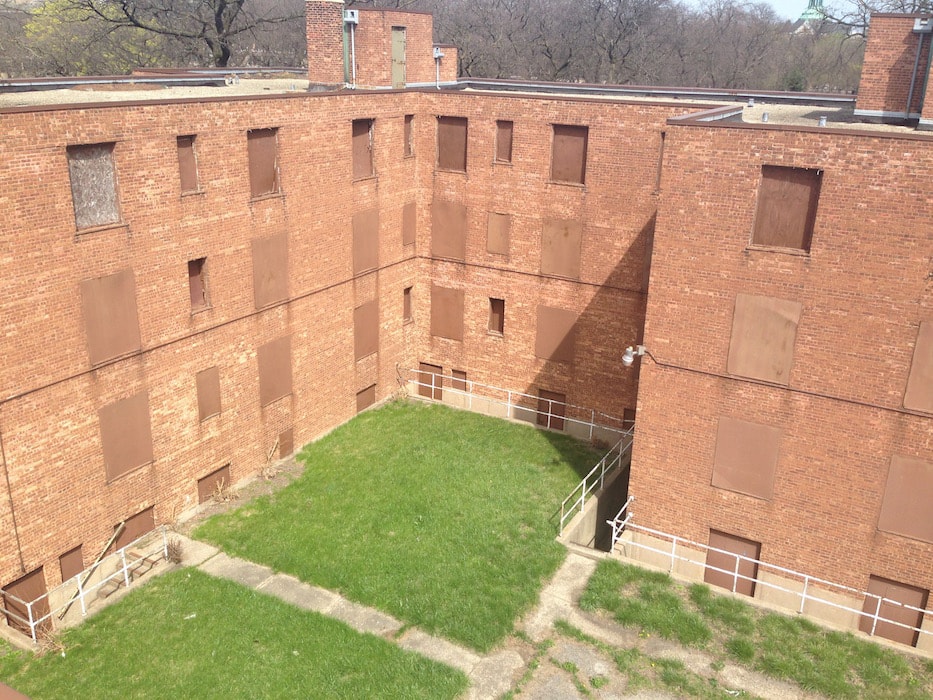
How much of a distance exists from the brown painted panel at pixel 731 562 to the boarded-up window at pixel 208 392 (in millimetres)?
11356

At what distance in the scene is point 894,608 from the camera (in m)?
15.6

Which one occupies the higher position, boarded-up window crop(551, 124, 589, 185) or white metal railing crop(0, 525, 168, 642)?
boarded-up window crop(551, 124, 589, 185)

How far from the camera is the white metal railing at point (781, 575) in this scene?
1526cm

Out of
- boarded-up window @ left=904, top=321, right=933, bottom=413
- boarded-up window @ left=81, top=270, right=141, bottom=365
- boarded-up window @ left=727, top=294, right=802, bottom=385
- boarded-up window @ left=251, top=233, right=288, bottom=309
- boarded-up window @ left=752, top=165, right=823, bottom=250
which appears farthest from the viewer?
boarded-up window @ left=251, top=233, right=288, bottom=309

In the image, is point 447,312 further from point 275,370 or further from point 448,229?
point 275,370

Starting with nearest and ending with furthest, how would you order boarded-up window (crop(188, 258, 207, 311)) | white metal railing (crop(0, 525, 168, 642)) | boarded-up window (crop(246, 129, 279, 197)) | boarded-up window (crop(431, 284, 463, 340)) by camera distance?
1. white metal railing (crop(0, 525, 168, 642))
2. boarded-up window (crop(188, 258, 207, 311))
3. boarded-up window (crop(246, 129, 279, 197))
4. boarded-up window (crop(431, 284, 463, 340))

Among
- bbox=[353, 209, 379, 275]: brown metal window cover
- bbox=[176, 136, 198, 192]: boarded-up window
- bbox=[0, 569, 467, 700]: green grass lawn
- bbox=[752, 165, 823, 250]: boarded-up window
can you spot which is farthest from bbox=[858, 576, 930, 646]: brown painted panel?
bbox=[176, 136, 198, 192]: boarded-up window

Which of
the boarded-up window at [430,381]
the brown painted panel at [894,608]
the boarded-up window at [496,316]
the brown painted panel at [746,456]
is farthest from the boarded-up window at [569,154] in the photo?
the brown painted panel at [894,608]

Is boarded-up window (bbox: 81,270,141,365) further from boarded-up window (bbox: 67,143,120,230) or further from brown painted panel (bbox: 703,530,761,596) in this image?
brown painted panel (bbox: 703,530,761,596)

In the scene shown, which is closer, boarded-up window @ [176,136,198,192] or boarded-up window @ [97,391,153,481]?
boarded-up window @ [97,391,153,481]

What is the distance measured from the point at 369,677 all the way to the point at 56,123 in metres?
10.9

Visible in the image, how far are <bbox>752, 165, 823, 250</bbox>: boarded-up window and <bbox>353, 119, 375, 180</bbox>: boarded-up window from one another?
10882 millimetres

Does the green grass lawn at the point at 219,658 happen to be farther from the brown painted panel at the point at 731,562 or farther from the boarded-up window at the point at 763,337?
the boarded-up window at the point at 763,337

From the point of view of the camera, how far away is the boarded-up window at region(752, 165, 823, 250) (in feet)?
47.9
